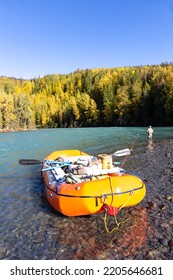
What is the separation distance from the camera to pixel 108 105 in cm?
8888

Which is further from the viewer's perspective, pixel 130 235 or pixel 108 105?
pixel 108 105

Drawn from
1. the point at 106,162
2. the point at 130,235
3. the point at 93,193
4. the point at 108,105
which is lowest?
the point at 130,235

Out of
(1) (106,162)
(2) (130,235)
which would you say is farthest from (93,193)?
(1) (106,162)

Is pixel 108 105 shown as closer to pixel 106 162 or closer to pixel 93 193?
pixel 106 162

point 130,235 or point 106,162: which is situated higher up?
point 106,162

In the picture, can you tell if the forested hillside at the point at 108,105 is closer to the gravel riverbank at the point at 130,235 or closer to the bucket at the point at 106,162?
Result: the bucket at the point at 106,162

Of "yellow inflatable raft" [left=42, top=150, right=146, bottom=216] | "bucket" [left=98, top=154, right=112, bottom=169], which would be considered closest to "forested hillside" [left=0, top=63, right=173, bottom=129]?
"bucket" [left=98, top=154, right=112, bottom=169]

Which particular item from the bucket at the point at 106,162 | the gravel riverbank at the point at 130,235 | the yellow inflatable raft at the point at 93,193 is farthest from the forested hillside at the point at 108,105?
the yellow inflatable raft at the point at 93,193

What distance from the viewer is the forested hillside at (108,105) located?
249 feet

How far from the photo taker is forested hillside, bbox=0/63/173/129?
249 feet

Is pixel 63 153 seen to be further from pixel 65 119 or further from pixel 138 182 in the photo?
pixel 65 119

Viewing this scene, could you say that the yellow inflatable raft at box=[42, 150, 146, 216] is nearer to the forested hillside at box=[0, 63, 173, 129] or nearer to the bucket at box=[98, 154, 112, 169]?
the bucket at box=[98, 154, 112, 169]

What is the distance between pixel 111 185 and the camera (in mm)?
8828
